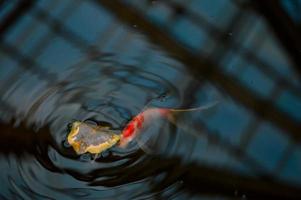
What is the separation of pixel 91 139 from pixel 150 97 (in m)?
0.23

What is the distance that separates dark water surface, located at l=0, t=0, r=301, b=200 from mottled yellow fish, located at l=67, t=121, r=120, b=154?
0.07 ft

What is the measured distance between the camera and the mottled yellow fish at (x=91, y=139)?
1.60 m

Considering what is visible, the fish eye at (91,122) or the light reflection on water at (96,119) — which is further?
the fish eye at (91,122)

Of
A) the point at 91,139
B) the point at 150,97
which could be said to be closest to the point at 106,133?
the point at 91,139

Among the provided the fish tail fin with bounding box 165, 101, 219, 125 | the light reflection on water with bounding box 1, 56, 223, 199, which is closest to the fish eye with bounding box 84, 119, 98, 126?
the light reflection on water with bounding box 1, 56, 223, 199

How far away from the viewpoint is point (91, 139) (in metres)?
1.60

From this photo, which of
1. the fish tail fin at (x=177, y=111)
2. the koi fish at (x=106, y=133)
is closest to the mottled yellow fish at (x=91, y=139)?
the koi fish at (x=106, y=133)

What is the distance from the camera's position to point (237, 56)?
→ 6.05 ft

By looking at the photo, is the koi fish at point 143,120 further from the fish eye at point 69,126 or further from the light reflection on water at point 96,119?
the fish eye at point 69,126

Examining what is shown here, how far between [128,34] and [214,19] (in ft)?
0.96

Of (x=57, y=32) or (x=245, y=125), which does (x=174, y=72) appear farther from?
(x=57, y=32)

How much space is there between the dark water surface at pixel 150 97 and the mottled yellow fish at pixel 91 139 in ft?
0.07

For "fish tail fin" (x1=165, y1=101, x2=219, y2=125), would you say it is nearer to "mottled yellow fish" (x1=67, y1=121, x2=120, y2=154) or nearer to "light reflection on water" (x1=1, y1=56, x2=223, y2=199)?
"light reflection on water" (x1=1, y1=56, x2=223, y2=199)

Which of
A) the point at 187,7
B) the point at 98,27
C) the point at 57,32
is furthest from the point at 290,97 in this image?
the point at 57,32
